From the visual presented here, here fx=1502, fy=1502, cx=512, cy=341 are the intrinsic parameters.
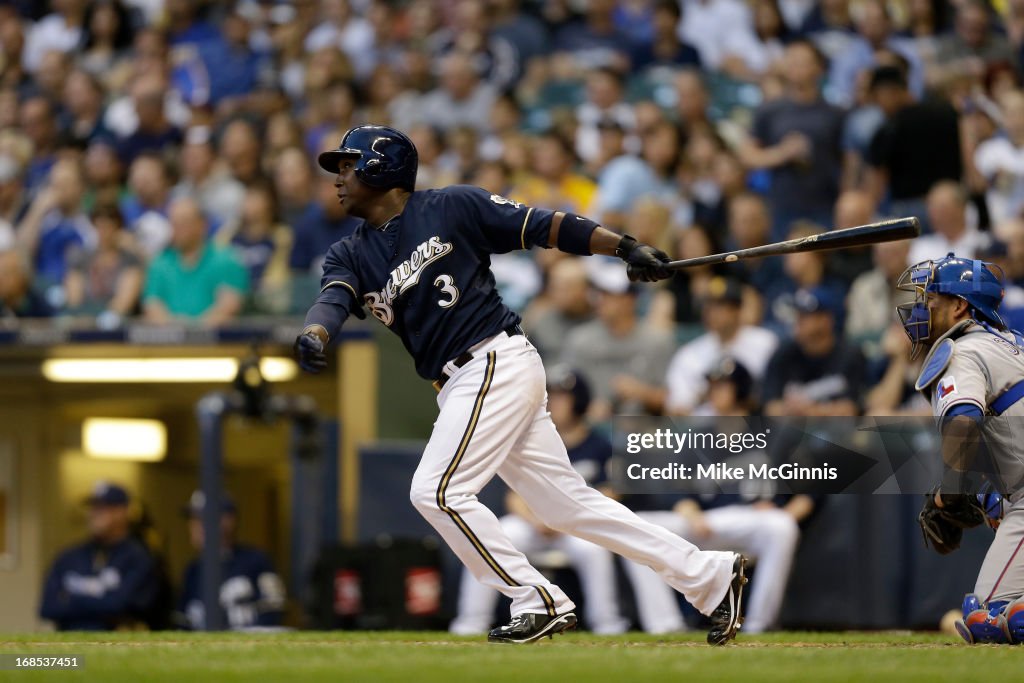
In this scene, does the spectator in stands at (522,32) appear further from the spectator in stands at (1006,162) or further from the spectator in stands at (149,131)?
the spectator in stands at (1006,162)

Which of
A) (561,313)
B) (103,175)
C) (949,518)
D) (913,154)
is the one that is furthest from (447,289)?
(103,175)

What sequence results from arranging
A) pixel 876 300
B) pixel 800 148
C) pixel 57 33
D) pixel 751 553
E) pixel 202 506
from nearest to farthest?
pixel 751 553 < pixel 876 300 < pixel 202 506 < pixel 800 148 < pixel 57 33

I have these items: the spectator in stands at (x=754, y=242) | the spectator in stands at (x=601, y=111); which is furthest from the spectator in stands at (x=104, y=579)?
the spectator in stands at (x=601, y=111)

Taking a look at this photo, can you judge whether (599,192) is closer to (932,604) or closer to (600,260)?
(600,260)

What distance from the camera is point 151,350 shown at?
33.7 feet

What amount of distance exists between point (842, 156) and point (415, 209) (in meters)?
5.35

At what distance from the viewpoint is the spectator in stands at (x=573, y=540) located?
7.87m

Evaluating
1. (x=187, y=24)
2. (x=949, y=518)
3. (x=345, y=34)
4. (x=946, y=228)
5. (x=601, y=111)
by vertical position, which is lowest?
(x=949, y=518)

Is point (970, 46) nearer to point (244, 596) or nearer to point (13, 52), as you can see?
point (244, 596)

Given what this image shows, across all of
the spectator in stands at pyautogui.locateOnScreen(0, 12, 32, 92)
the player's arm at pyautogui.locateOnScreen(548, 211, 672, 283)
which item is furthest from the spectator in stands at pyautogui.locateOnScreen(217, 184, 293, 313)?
the player's arm at pyautogui.locateOnScreen(548, 211, 672, 283)

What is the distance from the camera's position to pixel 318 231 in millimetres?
10477

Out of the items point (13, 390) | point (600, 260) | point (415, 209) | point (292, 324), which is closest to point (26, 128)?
point (13, 390)

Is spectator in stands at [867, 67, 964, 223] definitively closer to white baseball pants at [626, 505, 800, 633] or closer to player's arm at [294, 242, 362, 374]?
white baseball pants at [626, 505, 800, 633]

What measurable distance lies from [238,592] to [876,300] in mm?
4103
